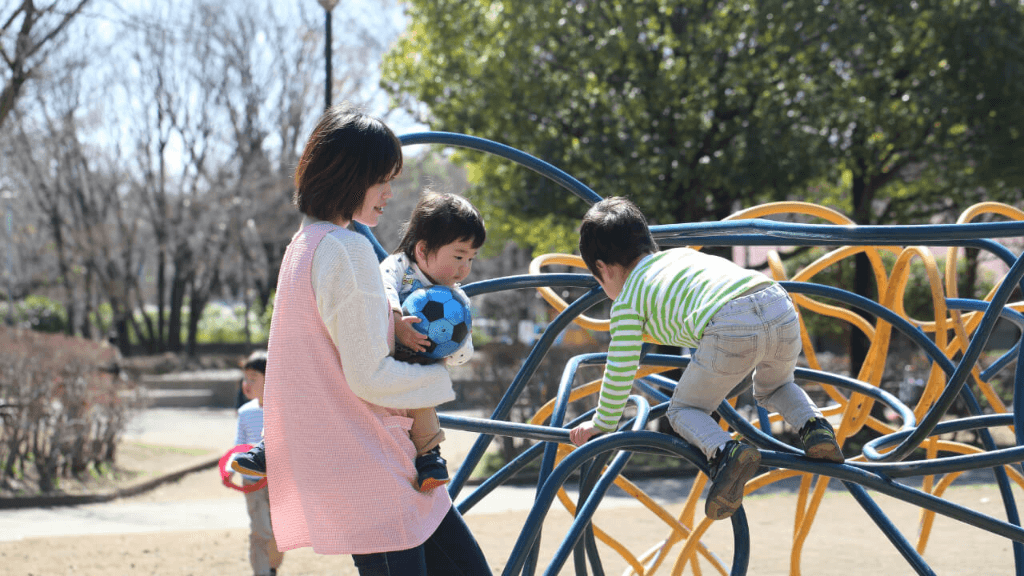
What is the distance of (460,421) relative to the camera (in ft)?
8.70

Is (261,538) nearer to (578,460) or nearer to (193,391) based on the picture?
(578,460)

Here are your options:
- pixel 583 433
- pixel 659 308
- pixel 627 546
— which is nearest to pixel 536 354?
pixel 583 433

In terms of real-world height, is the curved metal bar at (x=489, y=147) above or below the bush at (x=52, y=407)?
above

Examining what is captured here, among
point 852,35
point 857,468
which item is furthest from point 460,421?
point 852,35

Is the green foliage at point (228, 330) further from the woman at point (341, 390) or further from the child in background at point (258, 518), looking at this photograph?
the woman at point (341, 390)

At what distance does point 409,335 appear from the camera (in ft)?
6.15

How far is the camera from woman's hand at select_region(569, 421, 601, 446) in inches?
94.7

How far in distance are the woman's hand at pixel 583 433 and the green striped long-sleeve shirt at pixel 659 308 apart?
0.10 feet

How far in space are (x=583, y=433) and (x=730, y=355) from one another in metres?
0.42

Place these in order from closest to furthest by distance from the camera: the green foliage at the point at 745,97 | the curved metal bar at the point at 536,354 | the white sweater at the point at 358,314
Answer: the white sweater at the point at 358,314
the curved metal bar at the point at 536,354
the green foliage at the point at 745,97

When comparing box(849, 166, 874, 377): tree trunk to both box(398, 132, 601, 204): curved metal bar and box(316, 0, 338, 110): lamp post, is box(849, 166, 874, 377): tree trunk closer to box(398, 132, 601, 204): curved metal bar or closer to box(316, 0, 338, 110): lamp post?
box(316, 0, 338, 110): lamp post

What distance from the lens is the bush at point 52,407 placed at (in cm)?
838

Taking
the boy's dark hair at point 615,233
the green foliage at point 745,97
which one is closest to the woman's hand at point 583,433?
the boy's dark hair at point 615,233

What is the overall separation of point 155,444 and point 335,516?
11.3 metres
